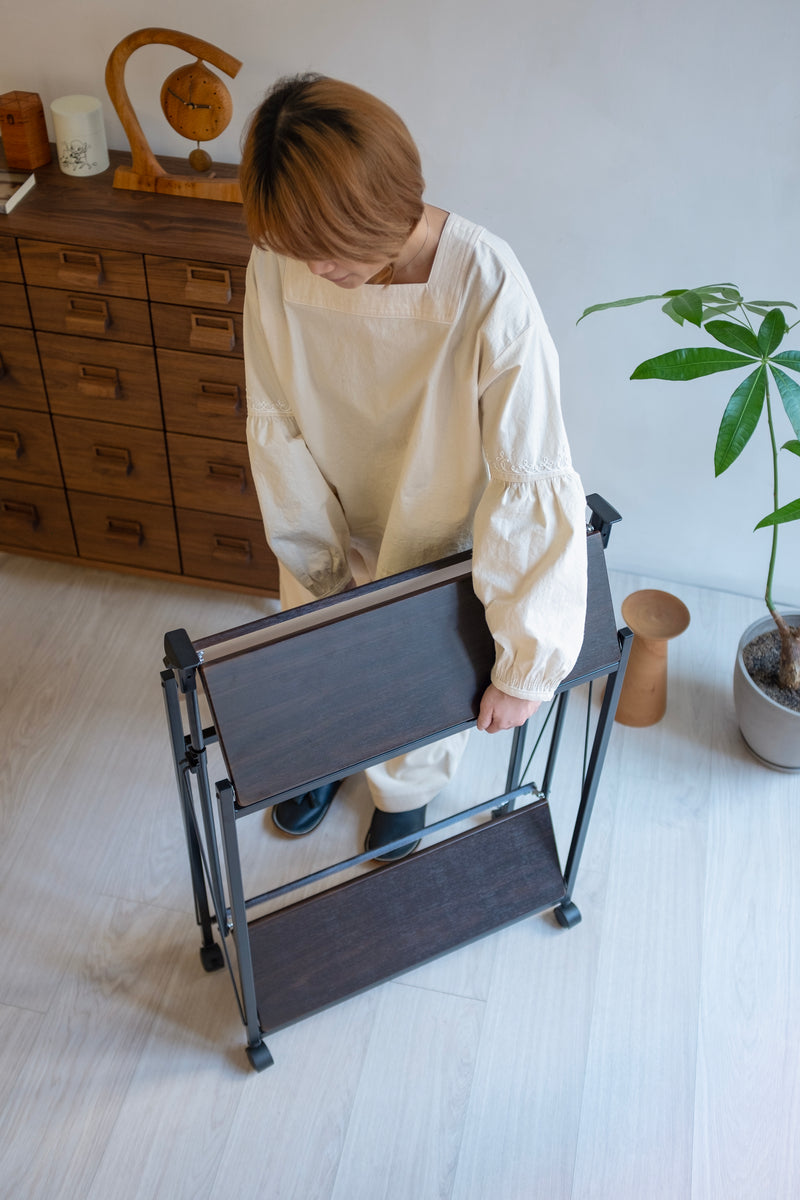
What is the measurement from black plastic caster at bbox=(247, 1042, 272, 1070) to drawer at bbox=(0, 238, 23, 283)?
1.41 meters

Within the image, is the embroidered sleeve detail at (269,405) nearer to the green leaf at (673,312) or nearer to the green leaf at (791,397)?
the green leaf at (673,312)

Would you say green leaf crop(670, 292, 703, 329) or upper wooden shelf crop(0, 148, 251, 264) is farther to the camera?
upper wooden shelf crop(0, 148, 251, 264)

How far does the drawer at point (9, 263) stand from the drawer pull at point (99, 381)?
194 mm

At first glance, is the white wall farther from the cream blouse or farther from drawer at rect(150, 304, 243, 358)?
the cream blouse

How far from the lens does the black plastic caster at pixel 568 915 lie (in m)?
1.81

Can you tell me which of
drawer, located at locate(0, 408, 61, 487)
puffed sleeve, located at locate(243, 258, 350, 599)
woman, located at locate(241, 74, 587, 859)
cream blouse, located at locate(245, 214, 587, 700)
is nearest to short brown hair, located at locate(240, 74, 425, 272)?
woman, located at locate(241, 74, 587, 859)

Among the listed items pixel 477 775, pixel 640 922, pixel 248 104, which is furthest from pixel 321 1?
pixel 640 922

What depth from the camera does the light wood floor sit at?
5.09 ft

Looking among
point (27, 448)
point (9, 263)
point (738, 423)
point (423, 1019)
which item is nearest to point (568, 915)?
point (423, 1019)

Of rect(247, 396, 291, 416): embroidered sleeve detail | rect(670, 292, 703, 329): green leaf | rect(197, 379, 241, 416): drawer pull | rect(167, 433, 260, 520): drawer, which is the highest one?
rect(670, 292, 703, 329): green leaf

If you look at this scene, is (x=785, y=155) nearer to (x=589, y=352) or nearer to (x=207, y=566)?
(x=589, y=352)

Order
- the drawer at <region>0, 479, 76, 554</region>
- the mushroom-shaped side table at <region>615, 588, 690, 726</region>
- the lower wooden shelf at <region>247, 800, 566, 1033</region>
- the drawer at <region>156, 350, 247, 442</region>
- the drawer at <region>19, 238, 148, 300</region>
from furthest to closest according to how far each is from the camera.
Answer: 1. the drawer at <region>0, 479, 76, 554</region>
2. the mushroom-shaped side table at <region>615, 588, 690, 726</region>
3. the drawer at <region>156, 350, 247, 442</region>
4. the drawer at <region>19, 238, 148, 300</region>
5. the lower wooden shelf at <region>247, 800, 566, 1033</region>

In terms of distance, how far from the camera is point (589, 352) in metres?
2.14

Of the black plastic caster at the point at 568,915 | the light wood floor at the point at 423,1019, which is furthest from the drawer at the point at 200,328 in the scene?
the black plastic caster at the point at 568,915
